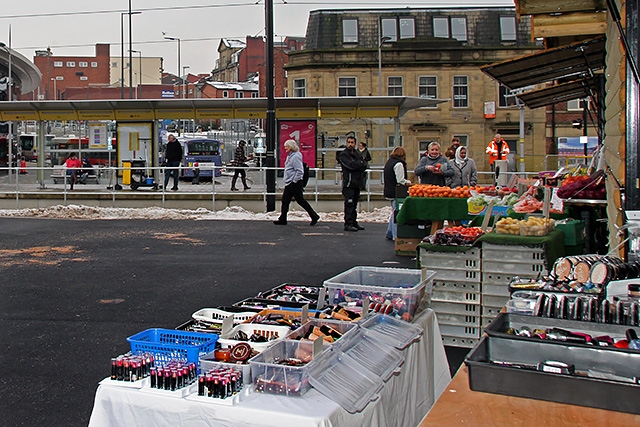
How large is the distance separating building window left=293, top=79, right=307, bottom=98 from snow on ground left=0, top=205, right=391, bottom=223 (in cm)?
2834

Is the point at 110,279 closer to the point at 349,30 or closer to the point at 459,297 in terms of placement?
the point at 459,297

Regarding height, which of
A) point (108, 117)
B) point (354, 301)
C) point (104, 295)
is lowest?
point (104, 295)

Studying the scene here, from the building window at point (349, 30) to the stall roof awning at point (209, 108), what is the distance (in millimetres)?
23806

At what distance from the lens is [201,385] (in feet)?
10.6

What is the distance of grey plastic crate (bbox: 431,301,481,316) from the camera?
6441 mm

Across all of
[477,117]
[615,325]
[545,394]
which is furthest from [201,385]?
[477,117]

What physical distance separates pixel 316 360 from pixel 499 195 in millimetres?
8240

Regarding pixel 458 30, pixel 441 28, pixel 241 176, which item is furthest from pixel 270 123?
pixel 458 30

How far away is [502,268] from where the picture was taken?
21.2 feet

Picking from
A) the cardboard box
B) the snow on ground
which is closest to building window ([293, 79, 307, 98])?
the snow on ground

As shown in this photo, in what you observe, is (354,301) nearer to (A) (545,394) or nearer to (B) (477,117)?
(A) (545,394)

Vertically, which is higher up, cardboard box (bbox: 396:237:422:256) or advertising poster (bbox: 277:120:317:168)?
advertising poster (bbox: 277:120:317:168)

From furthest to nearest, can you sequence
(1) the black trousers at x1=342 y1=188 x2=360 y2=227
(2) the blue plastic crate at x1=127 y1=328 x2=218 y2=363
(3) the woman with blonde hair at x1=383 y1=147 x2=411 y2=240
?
(1) the black trousers at x1=342 y1=188 x2=360 y2=227 → (3) the woman with blonde hair at x1=383 y1=147 x2=411 y2=240 → (2) the blue plastic crate at x1=127 y1=328 x2=218 y2=363

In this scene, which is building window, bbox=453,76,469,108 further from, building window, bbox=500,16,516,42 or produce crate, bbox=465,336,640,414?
produce crate, bbox=465,336,640,414
